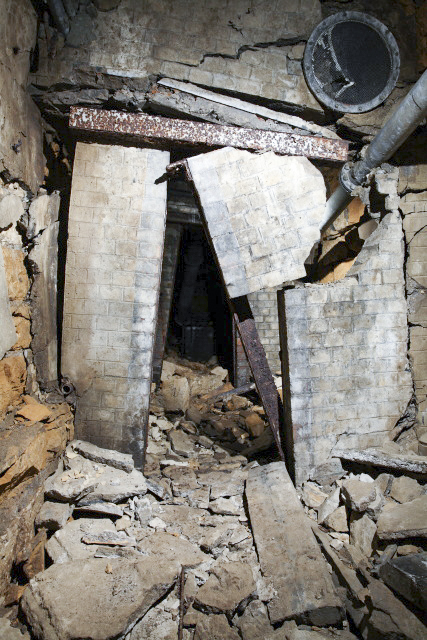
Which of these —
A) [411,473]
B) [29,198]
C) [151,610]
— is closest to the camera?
[151,610]

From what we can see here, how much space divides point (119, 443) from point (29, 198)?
2.63 m

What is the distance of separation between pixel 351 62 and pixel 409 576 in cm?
492

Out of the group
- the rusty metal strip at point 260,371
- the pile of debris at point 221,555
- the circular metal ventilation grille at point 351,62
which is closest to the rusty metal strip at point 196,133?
the circular metal ventilation grille at point 351,62

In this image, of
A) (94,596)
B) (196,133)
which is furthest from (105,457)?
(196,133)

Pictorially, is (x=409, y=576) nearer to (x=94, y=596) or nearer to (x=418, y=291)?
(x=94, y=596)

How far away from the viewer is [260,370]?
3.96m

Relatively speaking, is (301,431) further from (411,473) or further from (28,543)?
(28,543)

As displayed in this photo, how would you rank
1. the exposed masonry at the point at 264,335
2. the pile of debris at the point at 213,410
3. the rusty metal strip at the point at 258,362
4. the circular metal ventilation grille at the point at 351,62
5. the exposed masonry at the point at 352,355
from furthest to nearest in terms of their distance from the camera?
the exposed masonry at the point at 264,335
the pile of debris at the point at 213,410
the circular metal ventilation grille at the point at 351,62
the rusty metal strip at the point at 258,362
the exposed masonry at the point at 352,355

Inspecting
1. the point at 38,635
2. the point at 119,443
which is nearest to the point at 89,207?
the point at 119,443

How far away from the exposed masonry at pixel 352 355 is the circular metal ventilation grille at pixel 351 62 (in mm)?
1500

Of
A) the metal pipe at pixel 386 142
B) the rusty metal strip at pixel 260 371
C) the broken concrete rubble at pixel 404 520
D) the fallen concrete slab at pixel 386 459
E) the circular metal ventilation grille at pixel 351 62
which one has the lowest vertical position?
the broken concrete rubble at pixel 404 520

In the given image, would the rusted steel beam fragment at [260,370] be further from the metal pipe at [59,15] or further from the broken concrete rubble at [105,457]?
the metal pipe at [59,15]

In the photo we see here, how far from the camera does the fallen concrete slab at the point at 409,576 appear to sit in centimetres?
215

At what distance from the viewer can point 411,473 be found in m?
3.29
